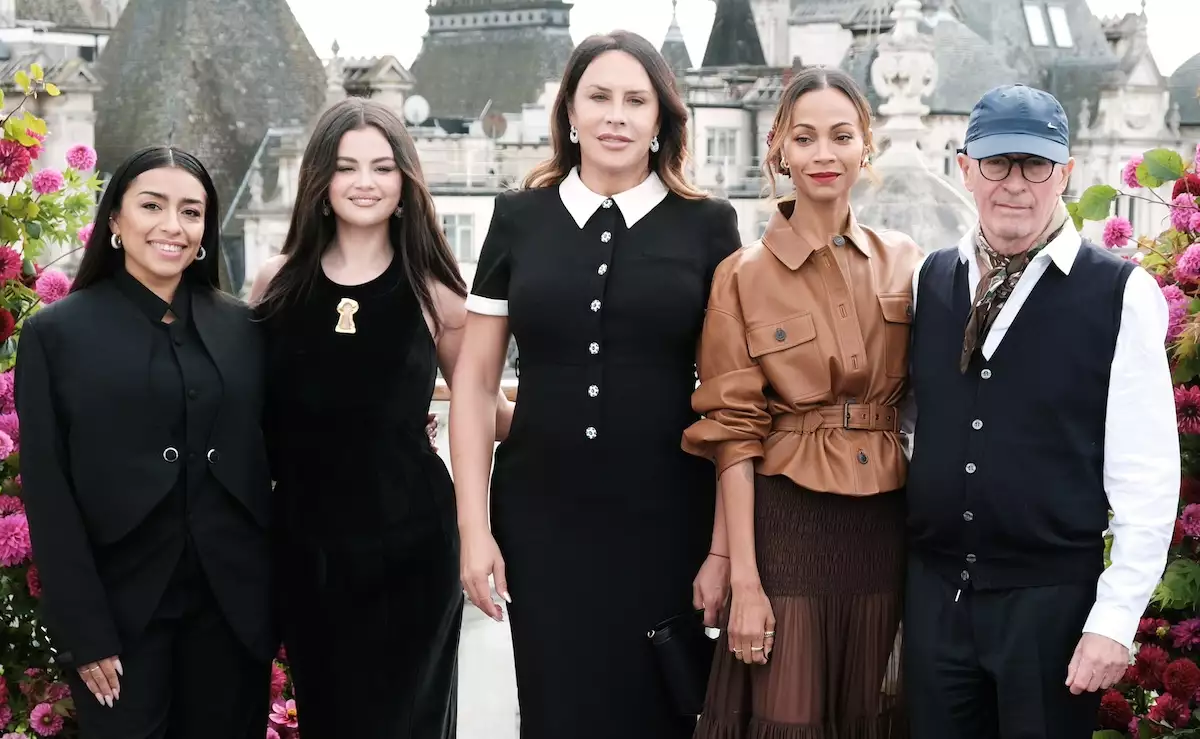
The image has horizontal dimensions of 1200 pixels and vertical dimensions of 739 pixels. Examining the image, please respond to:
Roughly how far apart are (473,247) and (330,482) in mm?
44996

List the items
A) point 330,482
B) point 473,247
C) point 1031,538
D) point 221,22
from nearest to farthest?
point 1031,538
point 330,482
point 473,247
point 221,22

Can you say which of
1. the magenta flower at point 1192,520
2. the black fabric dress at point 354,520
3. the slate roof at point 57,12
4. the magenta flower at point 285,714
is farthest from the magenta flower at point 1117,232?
the slate roof at point 57,12

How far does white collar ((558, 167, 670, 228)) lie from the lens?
12.8 feet

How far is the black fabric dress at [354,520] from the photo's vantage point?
403 centimetres

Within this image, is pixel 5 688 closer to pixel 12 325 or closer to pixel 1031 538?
pixel 12 325

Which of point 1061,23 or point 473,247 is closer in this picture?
point 473,247

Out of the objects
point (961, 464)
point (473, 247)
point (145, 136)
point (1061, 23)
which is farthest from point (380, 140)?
point (1061, 23)

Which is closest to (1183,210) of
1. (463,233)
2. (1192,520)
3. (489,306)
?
(1192,520)

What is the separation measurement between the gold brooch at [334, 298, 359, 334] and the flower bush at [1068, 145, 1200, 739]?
185 centimetres

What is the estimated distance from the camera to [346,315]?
4.08 m

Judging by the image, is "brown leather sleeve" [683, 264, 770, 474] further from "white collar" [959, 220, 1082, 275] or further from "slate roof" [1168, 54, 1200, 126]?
"slate roof" [1168, 54, 1200, 126]

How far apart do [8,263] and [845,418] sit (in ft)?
6.99

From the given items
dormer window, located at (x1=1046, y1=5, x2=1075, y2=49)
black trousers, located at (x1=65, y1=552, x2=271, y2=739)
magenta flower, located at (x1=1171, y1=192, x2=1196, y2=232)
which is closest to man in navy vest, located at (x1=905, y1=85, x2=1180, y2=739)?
magenta flower, located at (x1=1171, y1=192, x2=1196, y2=232)

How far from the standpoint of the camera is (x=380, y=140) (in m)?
4.09
